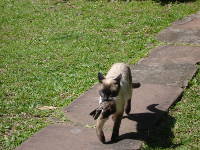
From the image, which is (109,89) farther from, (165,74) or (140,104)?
(165,74)

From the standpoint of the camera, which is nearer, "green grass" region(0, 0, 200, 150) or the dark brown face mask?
the dark brown face mask

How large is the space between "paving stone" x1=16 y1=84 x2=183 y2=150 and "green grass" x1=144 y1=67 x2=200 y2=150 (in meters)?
0.12

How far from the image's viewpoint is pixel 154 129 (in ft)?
20.4

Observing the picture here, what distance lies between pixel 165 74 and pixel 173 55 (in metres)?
1.10

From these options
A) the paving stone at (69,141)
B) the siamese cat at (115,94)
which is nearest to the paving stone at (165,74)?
the siamese cat at (115,94)

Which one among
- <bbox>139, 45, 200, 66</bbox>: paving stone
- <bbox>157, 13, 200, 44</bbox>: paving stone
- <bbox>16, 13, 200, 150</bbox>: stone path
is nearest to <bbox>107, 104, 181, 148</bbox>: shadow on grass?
<bbox>16, 13, 200, 150</bbox>: stone path

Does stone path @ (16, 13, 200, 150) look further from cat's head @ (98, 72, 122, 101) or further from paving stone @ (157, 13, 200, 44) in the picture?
cat's head @ (98, 72, 122, 101)

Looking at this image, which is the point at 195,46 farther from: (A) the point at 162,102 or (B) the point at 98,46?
(A) the point at 162,102

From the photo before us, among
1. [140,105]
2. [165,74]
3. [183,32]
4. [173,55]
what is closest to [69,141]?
[140,105]

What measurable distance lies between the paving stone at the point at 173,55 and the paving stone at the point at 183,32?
50 cm

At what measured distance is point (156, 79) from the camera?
25.9 feet

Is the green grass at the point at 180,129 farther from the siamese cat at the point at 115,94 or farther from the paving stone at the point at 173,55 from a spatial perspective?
the paving stone at the point at 173,55

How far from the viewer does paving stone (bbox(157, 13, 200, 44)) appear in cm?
1010

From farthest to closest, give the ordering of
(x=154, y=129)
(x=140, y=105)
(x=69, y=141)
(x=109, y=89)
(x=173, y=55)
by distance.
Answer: (x=173, y=55)
(x=140, y=105)
(x=154, y=129)
(x=69, y=141)
(x=109, y=89)
